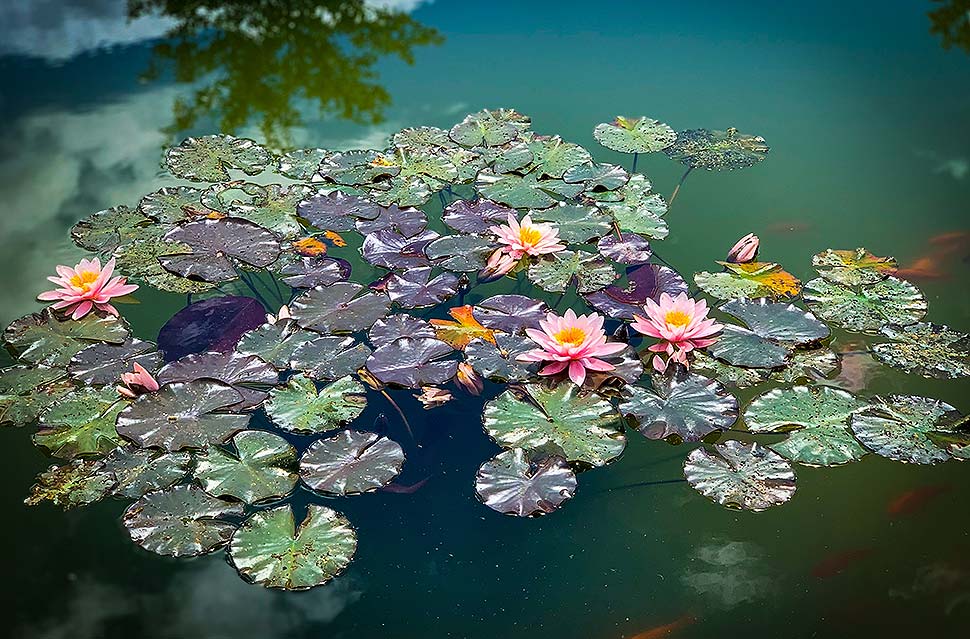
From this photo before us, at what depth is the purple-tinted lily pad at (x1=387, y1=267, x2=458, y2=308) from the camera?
221 centimetres

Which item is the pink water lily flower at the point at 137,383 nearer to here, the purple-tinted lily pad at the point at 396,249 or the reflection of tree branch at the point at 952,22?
the purple-tinted lily pad at the point at 396,249

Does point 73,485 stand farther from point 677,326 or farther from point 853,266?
point 853,266

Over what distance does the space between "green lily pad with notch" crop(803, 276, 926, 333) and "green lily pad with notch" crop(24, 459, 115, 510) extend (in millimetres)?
1773

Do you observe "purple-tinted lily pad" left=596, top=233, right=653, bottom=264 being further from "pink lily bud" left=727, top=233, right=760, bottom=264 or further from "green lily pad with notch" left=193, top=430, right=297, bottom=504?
"green lily pad with notch" left=193, top=430, right=297, bottom=504

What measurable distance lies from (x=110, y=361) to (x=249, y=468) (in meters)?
0.53

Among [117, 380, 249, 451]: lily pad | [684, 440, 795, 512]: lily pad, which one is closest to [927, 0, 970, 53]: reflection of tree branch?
[684, 440, 795, 512]: lily pad

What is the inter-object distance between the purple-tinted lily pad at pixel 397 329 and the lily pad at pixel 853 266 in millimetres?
1133

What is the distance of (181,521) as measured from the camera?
1.71 metres

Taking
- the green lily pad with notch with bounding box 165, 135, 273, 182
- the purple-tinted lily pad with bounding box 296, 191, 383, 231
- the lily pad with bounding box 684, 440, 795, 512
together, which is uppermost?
the purple-tinted lily pad with bounding box 296, 191, 383, 231

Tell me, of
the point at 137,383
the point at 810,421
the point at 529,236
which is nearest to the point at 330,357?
the point at 137,383

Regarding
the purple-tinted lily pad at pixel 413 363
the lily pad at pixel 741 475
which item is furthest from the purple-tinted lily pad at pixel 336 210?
the lily pad at pixel 741 475

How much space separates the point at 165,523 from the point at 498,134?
1.71 metres

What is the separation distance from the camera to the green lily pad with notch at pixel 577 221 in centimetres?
242

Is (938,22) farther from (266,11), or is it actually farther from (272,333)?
(272,333)
